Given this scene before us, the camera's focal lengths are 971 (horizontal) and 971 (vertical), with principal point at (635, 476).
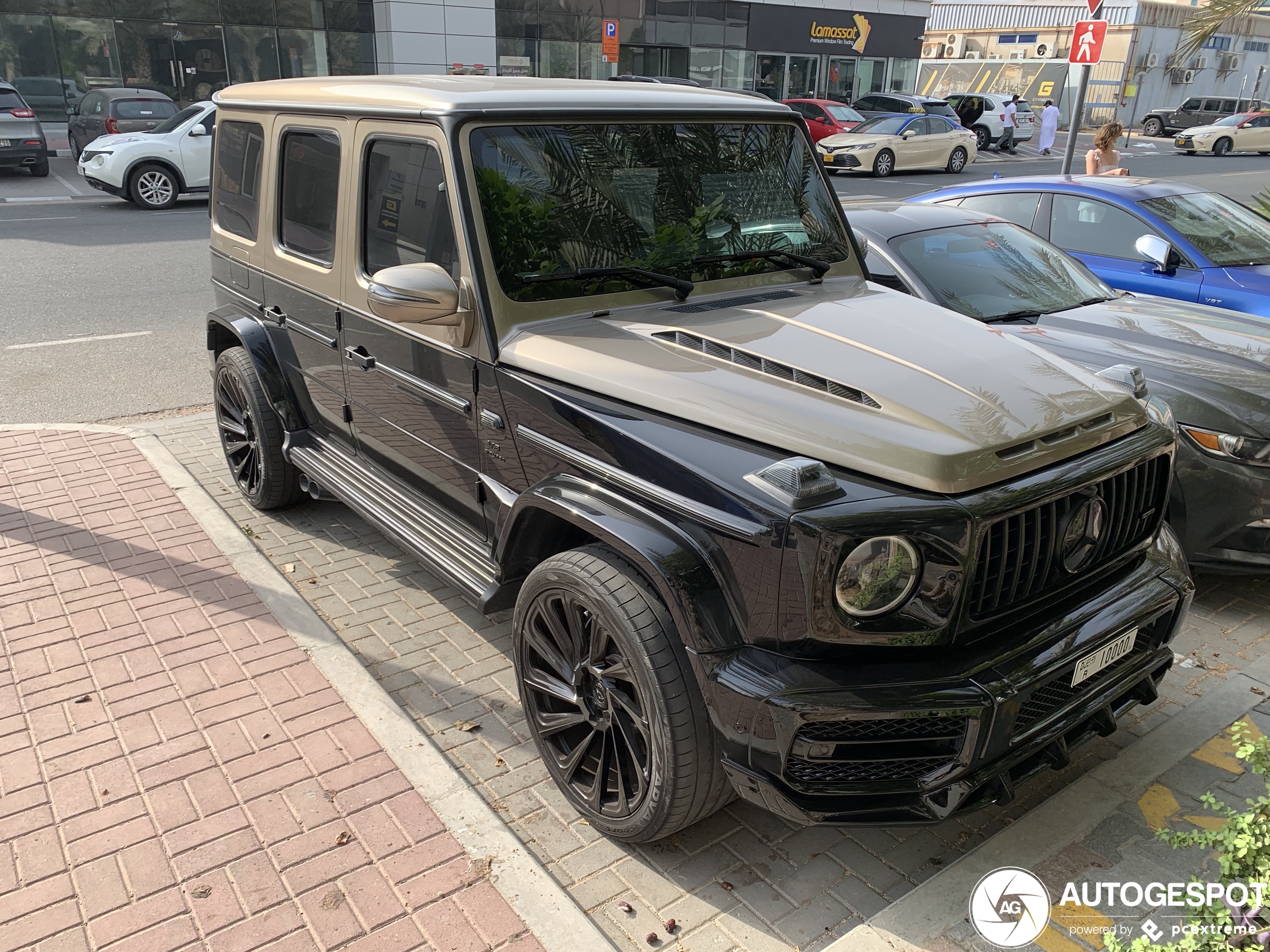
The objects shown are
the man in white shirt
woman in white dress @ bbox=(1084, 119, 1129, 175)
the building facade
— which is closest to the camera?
woman in white dress @ bbox=(1084, 119, 1129, 175)

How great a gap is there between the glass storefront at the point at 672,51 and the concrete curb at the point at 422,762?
1086 inches

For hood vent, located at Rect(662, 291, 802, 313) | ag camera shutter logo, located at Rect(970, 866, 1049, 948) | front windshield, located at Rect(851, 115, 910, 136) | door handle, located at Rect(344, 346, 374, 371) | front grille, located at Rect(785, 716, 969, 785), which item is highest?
hood vent, located at Rect(662, 291, 802, 313)

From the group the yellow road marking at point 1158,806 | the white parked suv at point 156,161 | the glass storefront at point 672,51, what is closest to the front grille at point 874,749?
the yellow road marking at point 1158,806

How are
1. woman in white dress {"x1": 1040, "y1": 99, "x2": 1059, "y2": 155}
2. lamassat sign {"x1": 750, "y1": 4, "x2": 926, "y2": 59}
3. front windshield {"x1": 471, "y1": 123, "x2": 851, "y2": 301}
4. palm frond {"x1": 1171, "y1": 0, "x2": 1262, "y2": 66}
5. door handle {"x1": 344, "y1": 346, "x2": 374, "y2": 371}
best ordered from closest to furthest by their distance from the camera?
front windshield {"x1": 471, "y1": 123, "x2": 851, "y2": 301}, door handle {"x1": 344, "y1": 346, "x2": 374, "y2": 371}, palm frond {"x1": 1171, "y1": 0, "x2": 1262, "y2": 66}, woman in white dress {"x1": 1040, "y1": 99, "x2": 1059, "y2": 155}, lamassat sign {"x1": 750, "y1": 4, "x2": 926, "y2": 59}

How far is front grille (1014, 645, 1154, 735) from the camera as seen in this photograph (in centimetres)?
256

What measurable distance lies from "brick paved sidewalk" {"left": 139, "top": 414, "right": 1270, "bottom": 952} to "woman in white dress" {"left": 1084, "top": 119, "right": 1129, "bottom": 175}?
21.3 ft

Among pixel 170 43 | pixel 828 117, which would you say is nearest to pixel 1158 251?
pixel 828 117

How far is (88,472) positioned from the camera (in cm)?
581

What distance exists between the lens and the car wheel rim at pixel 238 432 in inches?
205

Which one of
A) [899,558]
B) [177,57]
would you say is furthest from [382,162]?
[177,57]

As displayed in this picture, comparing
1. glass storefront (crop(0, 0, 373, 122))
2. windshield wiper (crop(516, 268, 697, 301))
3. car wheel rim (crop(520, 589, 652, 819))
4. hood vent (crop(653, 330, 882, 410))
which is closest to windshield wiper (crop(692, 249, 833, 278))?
windshield wiper (crop(516, 268, 697, 301))

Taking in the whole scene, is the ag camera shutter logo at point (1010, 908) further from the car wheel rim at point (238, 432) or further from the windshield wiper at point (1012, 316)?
the car wheel rim at point (238, 432)

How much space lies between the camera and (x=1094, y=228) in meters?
6.87

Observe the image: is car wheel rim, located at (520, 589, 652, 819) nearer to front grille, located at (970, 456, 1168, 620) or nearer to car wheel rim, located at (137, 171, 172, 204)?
front grille, located at (970, 456, 1168, 620)
